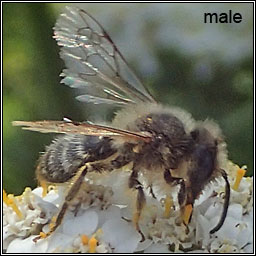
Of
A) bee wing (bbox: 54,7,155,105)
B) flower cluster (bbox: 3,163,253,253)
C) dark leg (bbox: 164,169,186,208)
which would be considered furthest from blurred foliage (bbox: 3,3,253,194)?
dark leg (bbox: 164,169,186,208)

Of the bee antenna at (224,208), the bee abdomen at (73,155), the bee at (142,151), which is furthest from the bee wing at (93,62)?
the bee antenna at (224,208)

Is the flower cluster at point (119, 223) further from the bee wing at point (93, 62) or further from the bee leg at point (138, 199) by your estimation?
the bee wing at point (93, 62)

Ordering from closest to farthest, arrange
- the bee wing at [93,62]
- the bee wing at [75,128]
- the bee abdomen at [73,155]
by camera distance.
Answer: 1. the bee wing at [75,128]
2. the bee abdomen at [73,155]
3. the bee wing at [93,62]

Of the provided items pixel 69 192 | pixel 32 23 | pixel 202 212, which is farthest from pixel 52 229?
pixel 32 23

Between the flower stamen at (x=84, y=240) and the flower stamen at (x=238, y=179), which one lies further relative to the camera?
the flower stamen at (x=238, y=179)

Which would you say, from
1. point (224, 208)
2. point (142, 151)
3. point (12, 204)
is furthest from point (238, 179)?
point (12, 204)

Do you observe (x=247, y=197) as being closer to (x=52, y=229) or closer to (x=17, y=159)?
(x=52, y=229)
